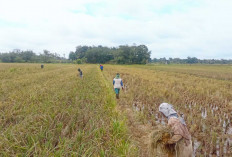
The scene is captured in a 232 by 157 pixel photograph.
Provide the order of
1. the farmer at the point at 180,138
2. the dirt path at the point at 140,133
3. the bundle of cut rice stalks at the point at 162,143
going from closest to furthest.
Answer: the farmer at the point at 180,138, the bundle of cut rice stalks at the point at 162,143, the dirt path at the point at 140,133

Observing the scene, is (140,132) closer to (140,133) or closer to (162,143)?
(140,133)

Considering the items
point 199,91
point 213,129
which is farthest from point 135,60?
point 213,129

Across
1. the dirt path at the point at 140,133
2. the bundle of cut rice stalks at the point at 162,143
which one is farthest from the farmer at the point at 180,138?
the dirt path at the point at 140,133

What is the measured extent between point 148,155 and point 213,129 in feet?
7.56

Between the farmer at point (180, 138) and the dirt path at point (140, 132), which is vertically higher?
the farmer at point (180, 138)

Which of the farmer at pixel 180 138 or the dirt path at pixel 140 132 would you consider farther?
A: the dirt path at pixel 140 132

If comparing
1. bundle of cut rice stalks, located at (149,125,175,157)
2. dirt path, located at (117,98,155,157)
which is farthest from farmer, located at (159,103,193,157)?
dirt path, located at (117,98,155,157)

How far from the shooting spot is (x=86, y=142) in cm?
255

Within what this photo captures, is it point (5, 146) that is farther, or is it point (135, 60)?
point (135, 60)

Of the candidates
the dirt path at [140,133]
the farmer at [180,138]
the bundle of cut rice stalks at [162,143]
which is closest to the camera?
the farmer at [180,138]

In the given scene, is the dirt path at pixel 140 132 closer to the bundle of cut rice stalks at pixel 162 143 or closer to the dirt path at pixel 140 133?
the dirt path at pixel 140 133

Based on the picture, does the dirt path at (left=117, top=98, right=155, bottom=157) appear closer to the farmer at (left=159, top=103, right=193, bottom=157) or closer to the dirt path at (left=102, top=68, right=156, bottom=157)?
the dirt path at (left=102, top=68, right=156, bottom=157)

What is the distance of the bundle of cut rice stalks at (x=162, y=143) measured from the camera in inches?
90.3

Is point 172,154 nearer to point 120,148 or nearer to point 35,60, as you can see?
point 120,148
